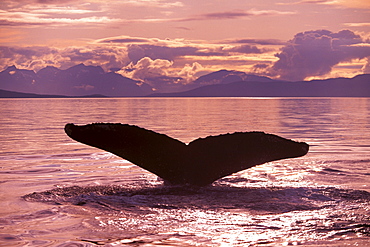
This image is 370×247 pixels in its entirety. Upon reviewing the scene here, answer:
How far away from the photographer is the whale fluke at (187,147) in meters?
8.35

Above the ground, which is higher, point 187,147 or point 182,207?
point 187,147

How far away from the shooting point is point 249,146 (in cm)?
844

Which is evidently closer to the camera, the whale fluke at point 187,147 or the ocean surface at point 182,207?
the ocean surface at point 182,207

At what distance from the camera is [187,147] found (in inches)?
338

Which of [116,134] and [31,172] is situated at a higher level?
[116,134]

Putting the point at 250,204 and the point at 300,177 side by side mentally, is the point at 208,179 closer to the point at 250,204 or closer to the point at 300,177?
the point at 250,204

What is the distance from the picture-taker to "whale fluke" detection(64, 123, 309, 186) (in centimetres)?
835

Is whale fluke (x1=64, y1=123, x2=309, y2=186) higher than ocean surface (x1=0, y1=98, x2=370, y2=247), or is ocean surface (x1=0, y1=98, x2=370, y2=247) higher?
whale fluke (x1=64, y1=123, x2=309, y2=186)

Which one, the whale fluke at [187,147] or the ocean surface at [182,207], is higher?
the whale fluke at [187,147]

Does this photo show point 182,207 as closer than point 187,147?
Yes

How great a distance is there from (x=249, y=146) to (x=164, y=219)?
78.5 inches

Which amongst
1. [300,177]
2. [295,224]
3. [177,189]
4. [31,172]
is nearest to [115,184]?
[177,189]

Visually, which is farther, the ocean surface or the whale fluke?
the whale fluke

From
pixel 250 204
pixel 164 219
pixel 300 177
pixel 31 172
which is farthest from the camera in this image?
pixel 31 172
